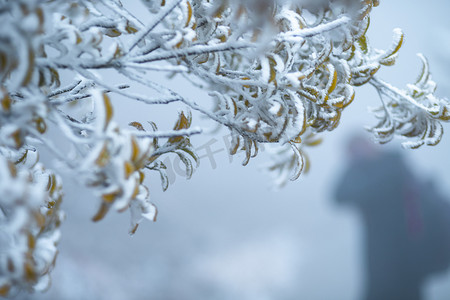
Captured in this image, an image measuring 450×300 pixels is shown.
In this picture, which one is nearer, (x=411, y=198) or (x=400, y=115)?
(x=400, y=115)

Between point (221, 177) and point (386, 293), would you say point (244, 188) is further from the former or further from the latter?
point (386, 293)

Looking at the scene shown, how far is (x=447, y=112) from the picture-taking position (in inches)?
23.2

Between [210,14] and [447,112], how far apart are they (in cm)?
39

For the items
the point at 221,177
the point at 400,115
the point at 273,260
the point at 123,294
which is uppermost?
the point at 400,115

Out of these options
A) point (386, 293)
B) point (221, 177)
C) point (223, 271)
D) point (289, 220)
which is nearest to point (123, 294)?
point (223, 271)

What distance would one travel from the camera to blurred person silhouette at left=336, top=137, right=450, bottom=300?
2674 millimetres

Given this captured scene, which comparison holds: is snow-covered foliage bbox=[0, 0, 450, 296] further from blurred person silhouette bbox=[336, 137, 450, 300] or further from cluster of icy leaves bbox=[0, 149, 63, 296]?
blurred person silhouette bbox=[336, 137, 450, 300]

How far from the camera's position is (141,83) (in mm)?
418

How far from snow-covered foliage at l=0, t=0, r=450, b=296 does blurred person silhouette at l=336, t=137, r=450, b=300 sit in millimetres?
2193

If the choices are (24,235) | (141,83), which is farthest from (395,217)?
(24,235)

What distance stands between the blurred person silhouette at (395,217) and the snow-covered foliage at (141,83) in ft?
7.19

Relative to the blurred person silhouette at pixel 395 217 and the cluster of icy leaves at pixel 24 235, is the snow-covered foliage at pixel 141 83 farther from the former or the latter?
the blurred person silhouette at pixel 395 217

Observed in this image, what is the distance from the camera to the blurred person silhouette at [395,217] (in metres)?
2.67

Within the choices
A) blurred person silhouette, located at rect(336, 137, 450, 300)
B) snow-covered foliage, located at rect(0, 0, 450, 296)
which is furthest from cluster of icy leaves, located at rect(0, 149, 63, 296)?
blurred person silhouette, located at rect(336, 137, 450, 300)
